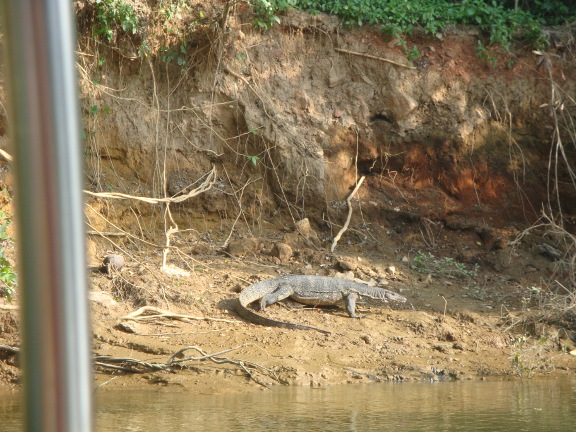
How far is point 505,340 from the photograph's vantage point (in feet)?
25.9

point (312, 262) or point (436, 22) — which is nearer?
point (312, 262)

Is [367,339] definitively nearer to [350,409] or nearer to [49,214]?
[350,409]

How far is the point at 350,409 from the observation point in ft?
18.1

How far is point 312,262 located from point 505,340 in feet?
8.56

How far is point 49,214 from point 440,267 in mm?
9439

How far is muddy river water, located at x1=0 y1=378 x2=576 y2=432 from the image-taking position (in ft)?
16.2

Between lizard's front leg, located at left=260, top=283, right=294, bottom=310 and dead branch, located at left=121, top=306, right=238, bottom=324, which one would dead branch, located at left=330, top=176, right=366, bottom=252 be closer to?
lizard's front leg, located at left=260, top=283, right=294, bottom=310

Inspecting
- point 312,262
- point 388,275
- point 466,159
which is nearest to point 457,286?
point 388,275

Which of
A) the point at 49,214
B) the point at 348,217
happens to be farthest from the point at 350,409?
the point at 49,214

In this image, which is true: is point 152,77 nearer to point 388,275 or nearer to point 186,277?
point 186,277

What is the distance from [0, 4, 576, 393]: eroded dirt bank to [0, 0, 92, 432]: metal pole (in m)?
6.88

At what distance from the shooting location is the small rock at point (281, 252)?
931 centimetres

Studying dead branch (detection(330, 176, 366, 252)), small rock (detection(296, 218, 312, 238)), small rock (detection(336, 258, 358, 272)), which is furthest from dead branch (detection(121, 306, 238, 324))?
dead branch (detection(330, 176, 366, 252))

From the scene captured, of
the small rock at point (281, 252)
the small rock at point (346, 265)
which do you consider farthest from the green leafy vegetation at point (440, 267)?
the small rock at point (281, 252)
